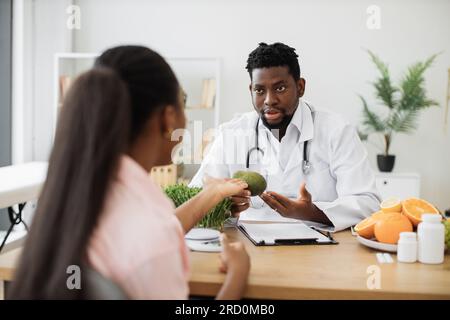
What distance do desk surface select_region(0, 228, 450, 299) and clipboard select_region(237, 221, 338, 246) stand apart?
37 millimetres

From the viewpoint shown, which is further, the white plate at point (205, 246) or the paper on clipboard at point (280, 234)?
the paper on clipboard at point (280, 234)

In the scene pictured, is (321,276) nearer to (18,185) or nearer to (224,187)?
(224,187)

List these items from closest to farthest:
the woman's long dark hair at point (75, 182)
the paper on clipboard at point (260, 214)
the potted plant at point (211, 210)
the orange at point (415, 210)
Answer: the woman's long dark hair at point (75, 182) < the orange at point (415, 210) < the potted plant at point (211, 210) < the paper on clipboard at point (260, 214)

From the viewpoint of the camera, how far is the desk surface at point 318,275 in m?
1.27

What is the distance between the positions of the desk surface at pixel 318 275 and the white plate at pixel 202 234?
119 mm

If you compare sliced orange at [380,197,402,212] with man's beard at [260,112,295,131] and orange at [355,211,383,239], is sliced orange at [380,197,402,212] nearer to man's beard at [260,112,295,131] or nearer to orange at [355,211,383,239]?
orange at [355,211,383,239]

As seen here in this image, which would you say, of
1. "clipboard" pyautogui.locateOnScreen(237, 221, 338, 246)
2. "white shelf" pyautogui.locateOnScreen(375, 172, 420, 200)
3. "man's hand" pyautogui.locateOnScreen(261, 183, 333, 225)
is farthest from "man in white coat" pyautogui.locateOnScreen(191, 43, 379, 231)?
"white shelf" pyautogui.locateOnScreen(375, 172, 420, 200)

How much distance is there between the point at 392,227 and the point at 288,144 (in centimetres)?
105

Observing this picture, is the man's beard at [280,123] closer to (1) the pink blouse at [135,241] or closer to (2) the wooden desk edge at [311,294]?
(2) the wooden desk edge at [311,294]

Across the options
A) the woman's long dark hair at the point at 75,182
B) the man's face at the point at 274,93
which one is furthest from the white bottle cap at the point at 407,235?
the man's face at the point at 274,93

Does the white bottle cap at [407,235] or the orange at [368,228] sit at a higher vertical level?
the white bottle cap at [407,235]

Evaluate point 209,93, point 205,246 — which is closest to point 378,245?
point 205,246

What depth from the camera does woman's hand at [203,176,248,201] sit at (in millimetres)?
1715

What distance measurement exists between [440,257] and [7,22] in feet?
13.4
